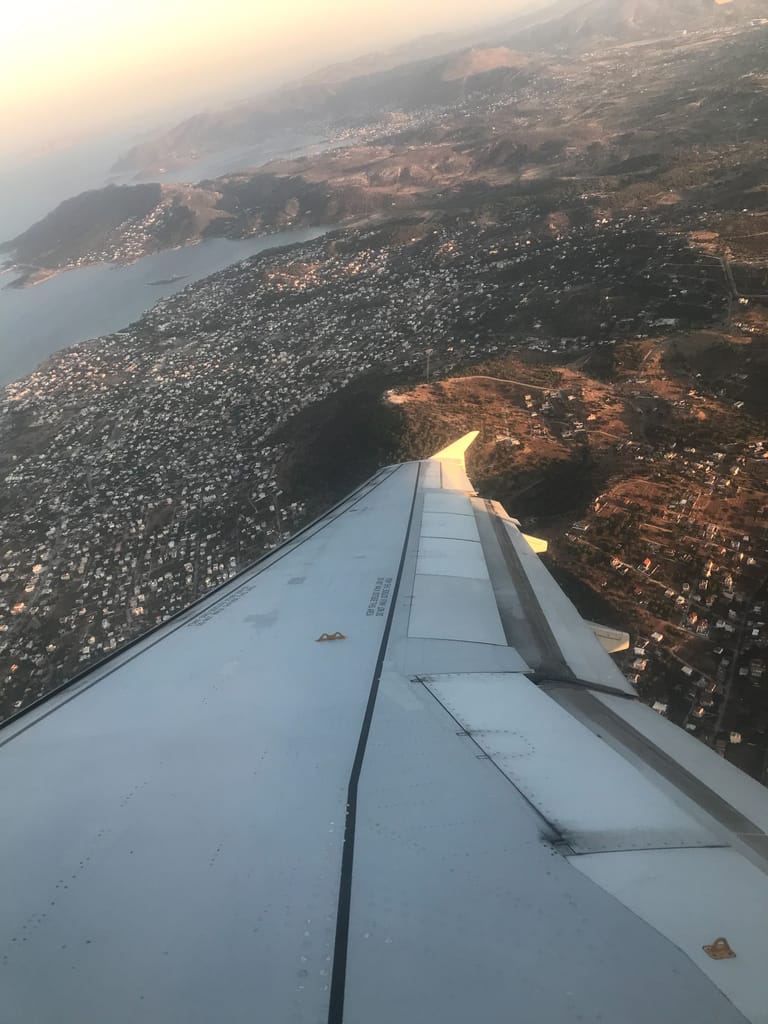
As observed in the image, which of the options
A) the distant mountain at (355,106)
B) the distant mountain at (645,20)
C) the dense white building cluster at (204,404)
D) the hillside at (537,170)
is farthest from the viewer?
the distant mountain at (355,106)

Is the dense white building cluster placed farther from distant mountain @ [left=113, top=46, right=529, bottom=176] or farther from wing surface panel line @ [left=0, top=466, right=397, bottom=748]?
distant mountain @ [left=113, top=46, right=529, bottom=176]

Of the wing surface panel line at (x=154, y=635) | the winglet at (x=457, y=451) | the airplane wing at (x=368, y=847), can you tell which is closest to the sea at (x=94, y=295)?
the winglet at (x=457, y=451)

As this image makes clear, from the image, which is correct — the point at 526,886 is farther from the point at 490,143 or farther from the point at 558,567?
the point at 490,143

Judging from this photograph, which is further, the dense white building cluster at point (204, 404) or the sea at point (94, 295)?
the sea at point (94, 295)

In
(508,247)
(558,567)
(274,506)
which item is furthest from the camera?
(508,247)

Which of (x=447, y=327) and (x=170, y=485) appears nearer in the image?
(x=170, y=485)

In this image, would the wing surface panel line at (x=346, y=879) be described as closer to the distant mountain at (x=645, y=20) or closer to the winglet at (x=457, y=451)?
the winglet at (x=457, y=451)

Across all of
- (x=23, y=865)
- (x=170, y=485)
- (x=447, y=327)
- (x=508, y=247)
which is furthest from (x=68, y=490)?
(x=508, y=247)

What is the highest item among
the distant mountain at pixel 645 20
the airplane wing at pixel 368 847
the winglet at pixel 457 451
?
the distant mountain at pixel 645 20
